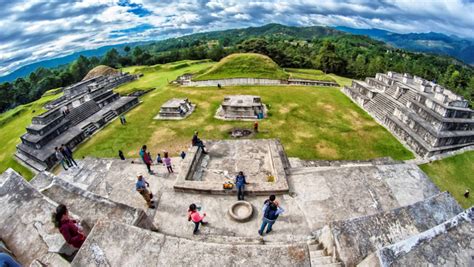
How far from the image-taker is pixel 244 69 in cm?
3362

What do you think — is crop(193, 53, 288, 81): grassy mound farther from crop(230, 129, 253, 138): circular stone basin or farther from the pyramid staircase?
the pyramid staircase

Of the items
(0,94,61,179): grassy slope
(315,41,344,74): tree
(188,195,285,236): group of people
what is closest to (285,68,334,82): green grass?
(315,41,344,74): tree

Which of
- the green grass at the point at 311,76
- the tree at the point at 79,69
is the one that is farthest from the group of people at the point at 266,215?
the tree at the point at 79,69

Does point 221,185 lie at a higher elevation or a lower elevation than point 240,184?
lower

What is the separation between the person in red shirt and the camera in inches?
173

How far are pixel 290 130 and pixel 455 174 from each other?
1019 centimetres

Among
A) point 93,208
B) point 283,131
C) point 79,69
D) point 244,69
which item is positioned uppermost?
point 93,208

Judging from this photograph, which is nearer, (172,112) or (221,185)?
(221,185)

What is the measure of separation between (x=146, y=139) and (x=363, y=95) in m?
22.5

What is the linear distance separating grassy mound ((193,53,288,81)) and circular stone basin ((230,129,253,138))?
15.8m

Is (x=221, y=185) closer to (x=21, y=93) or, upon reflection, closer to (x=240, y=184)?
(x=240, y=184)

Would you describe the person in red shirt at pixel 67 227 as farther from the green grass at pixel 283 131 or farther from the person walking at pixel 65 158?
the person walking at pixel 65 158

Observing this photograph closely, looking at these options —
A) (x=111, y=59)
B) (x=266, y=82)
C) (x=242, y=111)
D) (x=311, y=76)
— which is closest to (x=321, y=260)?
(x=242, y=111)

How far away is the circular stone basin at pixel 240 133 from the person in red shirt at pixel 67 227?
42.5 feet
